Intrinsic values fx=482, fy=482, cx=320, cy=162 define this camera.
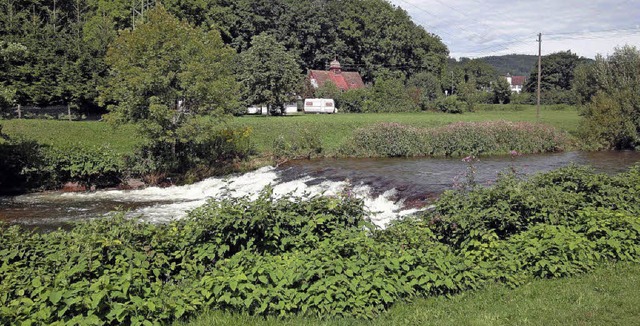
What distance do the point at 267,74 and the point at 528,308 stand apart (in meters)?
39.9

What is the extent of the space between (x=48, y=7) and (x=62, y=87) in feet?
79.4

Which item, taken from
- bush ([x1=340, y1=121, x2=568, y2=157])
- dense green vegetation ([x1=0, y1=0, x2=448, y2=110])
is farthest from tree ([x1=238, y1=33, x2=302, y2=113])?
bush ([x1=340, y1=121, x2=568, y2=157])

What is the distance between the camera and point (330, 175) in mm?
23000

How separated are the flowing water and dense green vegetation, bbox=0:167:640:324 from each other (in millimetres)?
5201

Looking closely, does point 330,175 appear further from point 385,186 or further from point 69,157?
point 69,157

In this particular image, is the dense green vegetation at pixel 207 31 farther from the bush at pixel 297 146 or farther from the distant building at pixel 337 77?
the bush at pixel 297 146

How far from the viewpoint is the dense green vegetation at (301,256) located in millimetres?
5258

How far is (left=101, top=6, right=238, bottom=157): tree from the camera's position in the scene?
71.3 ft

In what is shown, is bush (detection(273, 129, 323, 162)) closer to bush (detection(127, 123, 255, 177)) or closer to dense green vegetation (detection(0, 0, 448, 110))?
bush (detection(127, 123, 255, 177))

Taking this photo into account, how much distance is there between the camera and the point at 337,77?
7506 cm

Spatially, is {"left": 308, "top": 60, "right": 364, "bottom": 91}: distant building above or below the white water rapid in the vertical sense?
above

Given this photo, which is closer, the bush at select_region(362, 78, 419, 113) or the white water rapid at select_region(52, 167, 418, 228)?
the white water rapid at select_region(52, 167, 418, 228)

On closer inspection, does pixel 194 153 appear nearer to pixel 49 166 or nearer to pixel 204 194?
pixel 204 194

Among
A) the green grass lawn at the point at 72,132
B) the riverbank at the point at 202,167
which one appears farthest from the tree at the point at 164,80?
the green grass lawn at the point at 72,132
